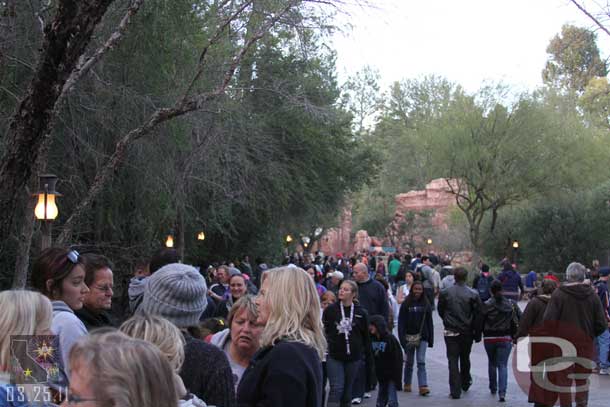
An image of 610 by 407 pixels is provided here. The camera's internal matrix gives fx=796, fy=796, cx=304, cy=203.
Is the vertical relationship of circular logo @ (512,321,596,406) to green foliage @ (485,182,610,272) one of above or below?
below

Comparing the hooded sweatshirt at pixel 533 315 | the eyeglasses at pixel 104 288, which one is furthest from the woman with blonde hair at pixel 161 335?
the hooded sweatshirt at pixel 533 315

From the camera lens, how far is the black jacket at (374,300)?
11242mm

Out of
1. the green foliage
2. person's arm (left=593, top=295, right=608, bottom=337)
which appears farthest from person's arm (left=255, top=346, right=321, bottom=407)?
the green foliage

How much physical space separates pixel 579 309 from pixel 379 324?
2.50 m

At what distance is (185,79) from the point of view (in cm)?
1505

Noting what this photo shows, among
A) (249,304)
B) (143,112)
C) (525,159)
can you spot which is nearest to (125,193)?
(143,112)

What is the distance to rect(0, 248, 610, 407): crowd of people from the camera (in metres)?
2.30

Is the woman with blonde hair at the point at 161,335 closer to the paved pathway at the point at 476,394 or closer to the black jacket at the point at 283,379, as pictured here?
the black jacket at the point at 283,379

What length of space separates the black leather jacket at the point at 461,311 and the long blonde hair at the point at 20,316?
27.9 ft

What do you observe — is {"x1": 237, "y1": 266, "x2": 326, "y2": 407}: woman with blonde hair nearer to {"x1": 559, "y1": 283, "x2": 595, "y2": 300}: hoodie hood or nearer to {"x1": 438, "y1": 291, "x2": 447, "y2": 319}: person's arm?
{"x1": 559, "y1": 283, "x2": 595, "y2": 300}: hoodie hood

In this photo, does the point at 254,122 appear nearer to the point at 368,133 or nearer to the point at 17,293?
the point at 17,293

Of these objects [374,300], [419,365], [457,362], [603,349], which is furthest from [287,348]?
[603,349]

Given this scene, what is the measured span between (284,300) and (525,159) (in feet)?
118

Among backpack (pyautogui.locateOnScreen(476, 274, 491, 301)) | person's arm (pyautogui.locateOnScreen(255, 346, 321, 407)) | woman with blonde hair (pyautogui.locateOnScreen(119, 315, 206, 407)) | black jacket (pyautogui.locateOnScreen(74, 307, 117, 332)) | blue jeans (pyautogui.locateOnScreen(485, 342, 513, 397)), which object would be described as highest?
woman with blonde hair (pyautogui.locateOnScreen(119, 315, 206, 407))
